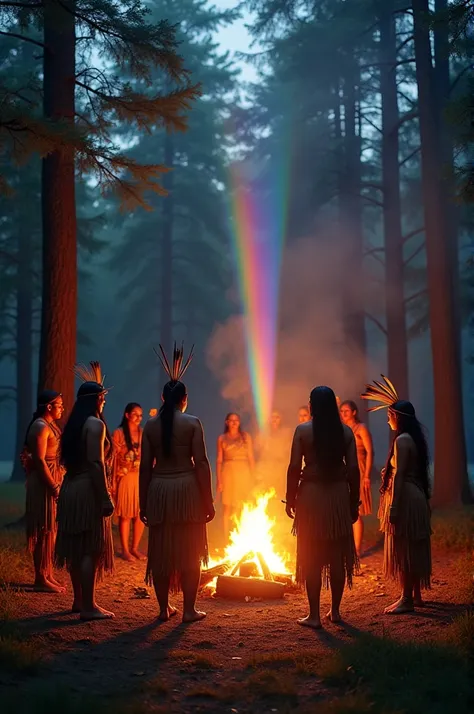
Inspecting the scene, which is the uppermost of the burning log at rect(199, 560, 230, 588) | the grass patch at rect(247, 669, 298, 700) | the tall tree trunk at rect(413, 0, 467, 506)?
the tall tree trunk at rect(413, 0, 467, 506)

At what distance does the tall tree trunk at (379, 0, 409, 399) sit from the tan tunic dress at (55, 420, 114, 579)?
14.4m

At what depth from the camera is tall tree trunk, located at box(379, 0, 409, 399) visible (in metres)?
21.2

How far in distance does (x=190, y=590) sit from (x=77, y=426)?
187 centimetres

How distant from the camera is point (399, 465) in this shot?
739 centimetres

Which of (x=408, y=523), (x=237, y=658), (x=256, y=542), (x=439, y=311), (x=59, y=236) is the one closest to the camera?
(x=237, y=658)

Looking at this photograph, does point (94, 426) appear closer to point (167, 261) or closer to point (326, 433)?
point (326, 433)

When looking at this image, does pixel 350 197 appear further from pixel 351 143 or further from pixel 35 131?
pixel 35 131

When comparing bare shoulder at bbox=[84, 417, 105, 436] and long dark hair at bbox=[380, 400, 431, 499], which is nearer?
bare shoulder at bbox=[84, 417, 105, 436]

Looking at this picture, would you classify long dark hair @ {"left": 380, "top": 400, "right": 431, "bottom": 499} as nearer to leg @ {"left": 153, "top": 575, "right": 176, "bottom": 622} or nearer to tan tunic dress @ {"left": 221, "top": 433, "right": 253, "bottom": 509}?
leg @ {"left": 153, "top": 575, "right": 176, "bottom": 622}

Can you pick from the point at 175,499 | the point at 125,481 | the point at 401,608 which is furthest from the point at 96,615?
the point at 125,481

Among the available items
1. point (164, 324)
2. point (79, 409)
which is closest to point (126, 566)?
point (79, 409)

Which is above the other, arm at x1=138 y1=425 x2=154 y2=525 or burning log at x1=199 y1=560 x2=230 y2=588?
arm at x1=138 y1=425 x2=154 y2=525

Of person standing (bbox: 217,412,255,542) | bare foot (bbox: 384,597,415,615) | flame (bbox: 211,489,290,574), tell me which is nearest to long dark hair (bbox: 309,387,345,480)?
bare foot (bbox: 384,597,415,615)

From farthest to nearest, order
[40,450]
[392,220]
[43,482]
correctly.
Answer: [392,220]
[43,482]
[40,450]
